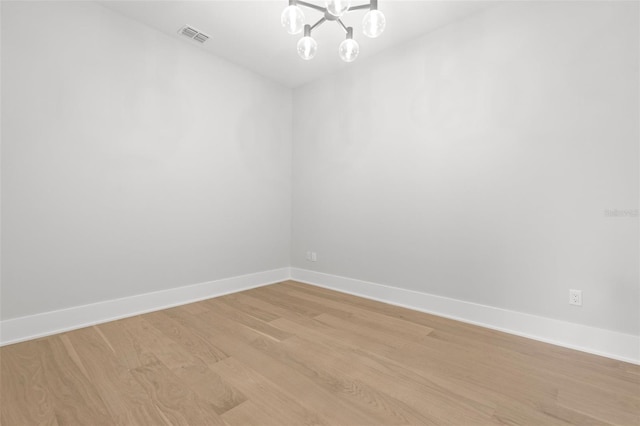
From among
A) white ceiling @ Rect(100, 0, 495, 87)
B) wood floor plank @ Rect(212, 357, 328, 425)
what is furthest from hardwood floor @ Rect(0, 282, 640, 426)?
white ceiling @ Rect(100, 0, 495, 87)

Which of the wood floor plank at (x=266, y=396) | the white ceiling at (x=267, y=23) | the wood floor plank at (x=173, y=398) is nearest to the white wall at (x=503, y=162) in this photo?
the white ceiling at (x=267, y=23)

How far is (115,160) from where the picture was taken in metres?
2.47

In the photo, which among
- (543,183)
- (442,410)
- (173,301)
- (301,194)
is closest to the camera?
(442,410)

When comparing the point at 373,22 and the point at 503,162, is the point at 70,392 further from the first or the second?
the point at 503,162

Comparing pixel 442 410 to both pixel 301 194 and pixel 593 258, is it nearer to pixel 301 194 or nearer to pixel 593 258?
pixel 593 258

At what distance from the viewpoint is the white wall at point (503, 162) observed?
1.86 m

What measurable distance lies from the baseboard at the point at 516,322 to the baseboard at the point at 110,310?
1382mm

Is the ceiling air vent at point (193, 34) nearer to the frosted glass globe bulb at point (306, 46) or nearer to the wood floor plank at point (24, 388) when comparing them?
the frosted glass globe bulb at point (306, 46)

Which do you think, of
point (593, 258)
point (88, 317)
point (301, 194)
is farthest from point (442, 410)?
point (301, 194)

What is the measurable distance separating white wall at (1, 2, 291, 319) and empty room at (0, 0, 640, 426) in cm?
2

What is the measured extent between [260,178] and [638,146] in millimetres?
3241

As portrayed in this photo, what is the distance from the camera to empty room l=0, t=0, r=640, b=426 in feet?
4.97

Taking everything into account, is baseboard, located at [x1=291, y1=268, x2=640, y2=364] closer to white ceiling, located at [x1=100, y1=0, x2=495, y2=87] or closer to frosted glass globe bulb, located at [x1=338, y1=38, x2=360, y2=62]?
frosted glass globe bulb, located at [x1=338, y1=38, x2=360, y2=62]

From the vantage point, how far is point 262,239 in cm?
362
